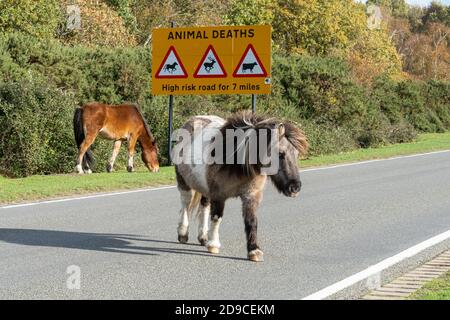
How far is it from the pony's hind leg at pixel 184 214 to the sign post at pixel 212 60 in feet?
39.8

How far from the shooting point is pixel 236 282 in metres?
8.49

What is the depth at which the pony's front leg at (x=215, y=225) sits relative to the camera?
9844 mm

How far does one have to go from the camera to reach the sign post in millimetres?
22906

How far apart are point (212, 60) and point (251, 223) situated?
14182mm

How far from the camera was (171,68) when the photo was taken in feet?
77.6

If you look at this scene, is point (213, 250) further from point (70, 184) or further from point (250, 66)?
point (250, 66)

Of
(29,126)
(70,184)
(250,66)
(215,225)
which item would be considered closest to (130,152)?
(29,126)

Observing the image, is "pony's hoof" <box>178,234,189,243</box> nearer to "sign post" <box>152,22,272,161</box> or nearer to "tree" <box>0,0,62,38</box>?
"sign post" <box>152,22,272,161</box>

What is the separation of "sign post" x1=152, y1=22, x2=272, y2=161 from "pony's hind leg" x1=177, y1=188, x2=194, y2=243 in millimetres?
12133

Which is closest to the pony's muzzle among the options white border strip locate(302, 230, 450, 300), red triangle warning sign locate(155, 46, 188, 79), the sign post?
white border strip locate(302, 230, 450, 300)

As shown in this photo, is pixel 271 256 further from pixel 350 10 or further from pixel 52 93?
pixel 350 10
